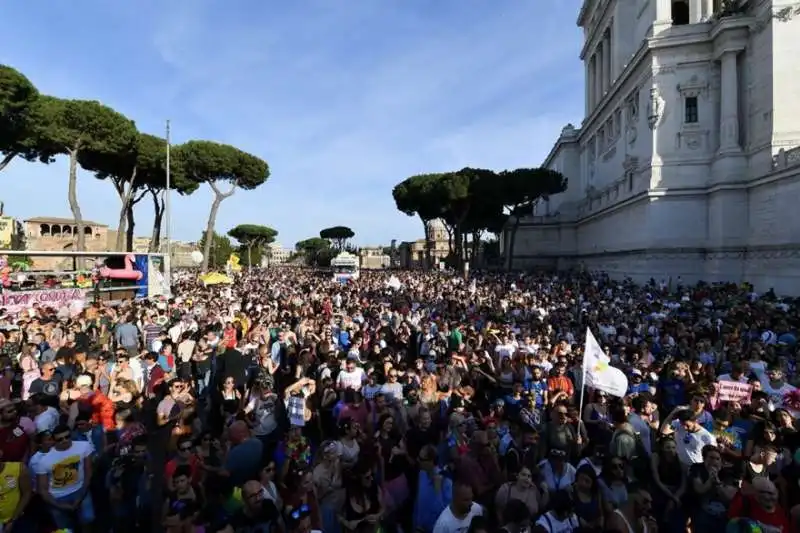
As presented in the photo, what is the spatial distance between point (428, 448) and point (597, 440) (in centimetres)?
222

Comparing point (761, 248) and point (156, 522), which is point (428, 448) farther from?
point (761, 248)

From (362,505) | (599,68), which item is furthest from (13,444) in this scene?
(599,68)

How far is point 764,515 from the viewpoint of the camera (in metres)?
3.38

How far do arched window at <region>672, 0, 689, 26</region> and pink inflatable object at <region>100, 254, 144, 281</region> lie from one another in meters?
35.9

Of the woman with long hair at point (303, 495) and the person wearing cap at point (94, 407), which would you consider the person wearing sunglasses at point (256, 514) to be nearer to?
the woman with long hair at point (303, 495)

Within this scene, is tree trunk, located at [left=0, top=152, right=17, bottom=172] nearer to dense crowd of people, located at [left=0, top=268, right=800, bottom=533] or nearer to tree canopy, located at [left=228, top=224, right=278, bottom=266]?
dense crowd of people, located at [left=0, top=268, right=800, bottom=533]

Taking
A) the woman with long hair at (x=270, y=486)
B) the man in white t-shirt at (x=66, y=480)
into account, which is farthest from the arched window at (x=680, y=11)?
the man in white t-shirt at (x=66, y=480)

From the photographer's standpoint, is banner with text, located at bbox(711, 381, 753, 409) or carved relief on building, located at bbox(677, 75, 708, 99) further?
carved relief on building, located at bbox(677, 75, 708, 99)

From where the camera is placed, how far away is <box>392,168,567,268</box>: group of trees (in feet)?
139

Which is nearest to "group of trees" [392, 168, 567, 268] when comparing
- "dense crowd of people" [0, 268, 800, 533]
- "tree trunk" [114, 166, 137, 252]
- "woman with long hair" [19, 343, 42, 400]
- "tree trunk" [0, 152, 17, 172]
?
"tree trunk" [114, 166, 137, 252]

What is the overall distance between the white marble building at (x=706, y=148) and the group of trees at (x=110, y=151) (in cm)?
2707

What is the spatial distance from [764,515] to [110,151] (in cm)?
3291

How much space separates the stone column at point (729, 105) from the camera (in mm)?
23859

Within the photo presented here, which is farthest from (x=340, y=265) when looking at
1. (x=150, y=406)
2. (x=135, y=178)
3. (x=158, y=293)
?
(x=150, y=406)
